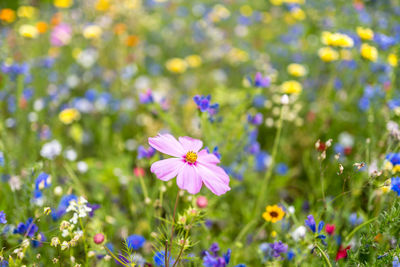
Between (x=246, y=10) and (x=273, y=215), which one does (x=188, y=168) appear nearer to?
(x=273, y=215)

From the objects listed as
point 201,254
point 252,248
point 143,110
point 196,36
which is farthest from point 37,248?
point 196,36

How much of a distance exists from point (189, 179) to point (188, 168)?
5cm

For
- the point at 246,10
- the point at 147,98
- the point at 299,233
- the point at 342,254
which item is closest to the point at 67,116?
the point at 147,98

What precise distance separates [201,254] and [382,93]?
2014mm

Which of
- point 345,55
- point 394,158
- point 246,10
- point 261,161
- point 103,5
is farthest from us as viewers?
point 246,10

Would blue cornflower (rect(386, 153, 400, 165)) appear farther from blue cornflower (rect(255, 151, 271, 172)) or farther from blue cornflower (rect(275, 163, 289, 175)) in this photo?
blue cornflower (rect(255, 151, 271, 172))

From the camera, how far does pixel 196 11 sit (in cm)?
466

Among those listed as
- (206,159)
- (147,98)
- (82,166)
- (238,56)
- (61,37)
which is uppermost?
(206,159)

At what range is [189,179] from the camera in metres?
0.91

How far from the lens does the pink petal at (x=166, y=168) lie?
890 mm

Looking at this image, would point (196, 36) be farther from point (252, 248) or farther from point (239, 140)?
point (252, 248)

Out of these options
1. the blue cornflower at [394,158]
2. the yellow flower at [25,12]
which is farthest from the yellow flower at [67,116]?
the blue cornflower at [394,158]

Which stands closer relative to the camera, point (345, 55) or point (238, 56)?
point (345, 55)

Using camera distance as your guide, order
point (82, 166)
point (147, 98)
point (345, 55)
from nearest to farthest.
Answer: point (147, 98) < point (82, 166) < point (345, 55)
